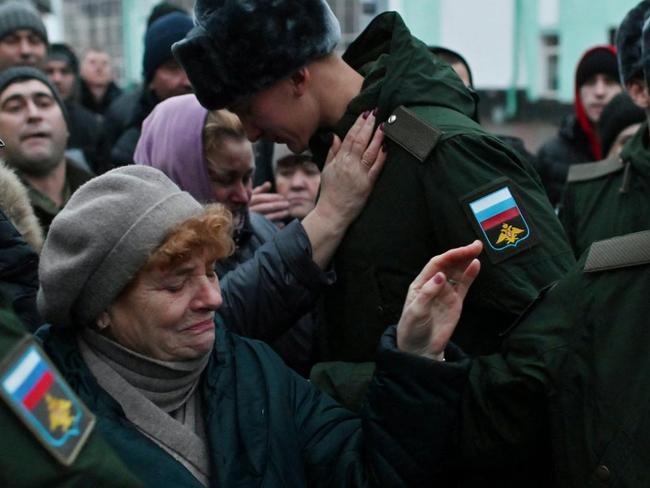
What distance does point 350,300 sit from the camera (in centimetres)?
229

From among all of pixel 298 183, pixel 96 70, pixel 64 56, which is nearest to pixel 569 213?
pixel 298 183

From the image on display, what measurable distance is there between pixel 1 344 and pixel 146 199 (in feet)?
2.51

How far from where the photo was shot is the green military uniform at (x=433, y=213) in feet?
6.69

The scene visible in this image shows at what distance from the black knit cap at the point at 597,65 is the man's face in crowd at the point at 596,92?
26 millimetres

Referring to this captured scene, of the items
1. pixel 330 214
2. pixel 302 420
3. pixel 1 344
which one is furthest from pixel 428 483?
pixel 1 344

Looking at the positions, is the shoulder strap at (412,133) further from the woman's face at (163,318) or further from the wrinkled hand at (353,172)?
the woman's face at (163,318)

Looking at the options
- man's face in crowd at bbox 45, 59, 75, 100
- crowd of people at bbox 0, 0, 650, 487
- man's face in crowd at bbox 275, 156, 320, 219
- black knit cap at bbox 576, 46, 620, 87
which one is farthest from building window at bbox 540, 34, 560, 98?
crowd of people at bbox 0, 0, 650, 487

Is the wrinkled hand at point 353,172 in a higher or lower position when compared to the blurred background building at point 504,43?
higher

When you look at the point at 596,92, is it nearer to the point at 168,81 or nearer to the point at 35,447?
the point at 168,81

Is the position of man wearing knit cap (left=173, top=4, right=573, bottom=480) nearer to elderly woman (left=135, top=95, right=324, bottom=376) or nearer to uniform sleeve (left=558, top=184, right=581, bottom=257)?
elderly woman (left=135, top=95, right=324, bottom=376)

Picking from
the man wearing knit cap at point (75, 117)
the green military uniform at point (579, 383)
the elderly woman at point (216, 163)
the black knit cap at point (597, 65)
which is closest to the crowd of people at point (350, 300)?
the green military uniform at point (579, 383)

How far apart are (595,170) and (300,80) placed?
4.87 ft

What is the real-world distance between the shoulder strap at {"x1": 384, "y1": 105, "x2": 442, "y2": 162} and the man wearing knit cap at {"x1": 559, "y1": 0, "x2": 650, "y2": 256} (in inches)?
48.5

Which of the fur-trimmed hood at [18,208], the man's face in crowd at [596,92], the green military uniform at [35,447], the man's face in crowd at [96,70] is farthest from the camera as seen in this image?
the man's face in crowd at [96,70]
